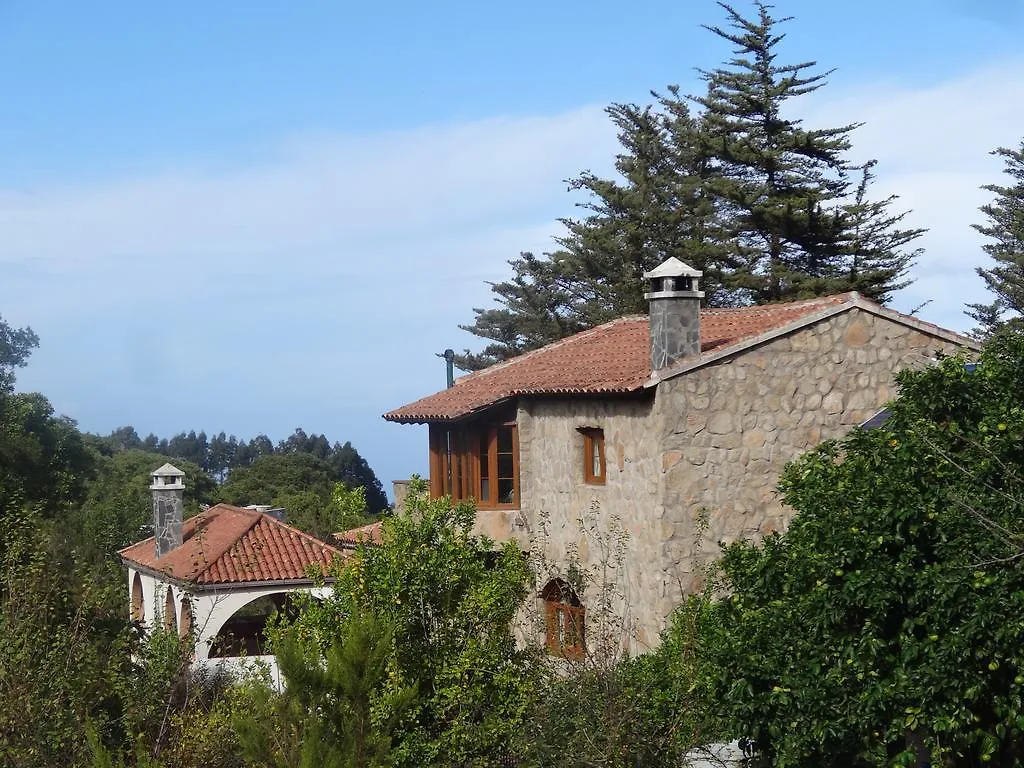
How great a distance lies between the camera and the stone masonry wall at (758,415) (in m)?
17.6

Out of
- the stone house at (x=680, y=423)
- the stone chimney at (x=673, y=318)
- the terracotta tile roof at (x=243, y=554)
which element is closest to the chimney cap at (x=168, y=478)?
the terracotta tile roof at (x=243, y=554)

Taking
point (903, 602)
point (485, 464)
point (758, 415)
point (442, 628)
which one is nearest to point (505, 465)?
point (485, 464)

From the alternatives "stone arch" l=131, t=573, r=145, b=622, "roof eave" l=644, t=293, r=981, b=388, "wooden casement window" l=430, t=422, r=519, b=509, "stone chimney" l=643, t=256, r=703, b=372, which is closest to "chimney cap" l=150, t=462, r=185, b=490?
"stone arch" l=131, t=573, r=145, b=622

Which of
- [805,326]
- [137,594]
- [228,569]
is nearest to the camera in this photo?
[805,326]

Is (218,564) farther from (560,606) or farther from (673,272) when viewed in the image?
(673,272)

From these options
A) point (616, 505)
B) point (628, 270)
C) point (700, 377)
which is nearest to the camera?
point (700, 377)

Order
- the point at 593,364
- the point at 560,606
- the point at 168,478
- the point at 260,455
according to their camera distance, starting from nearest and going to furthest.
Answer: the point at 560,606 → the point at 593,364 → the point at 168,478 → the point at 260,455

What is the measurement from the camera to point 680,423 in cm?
1764

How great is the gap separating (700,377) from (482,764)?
731 cm

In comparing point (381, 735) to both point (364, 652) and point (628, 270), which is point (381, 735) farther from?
point (628, 270)

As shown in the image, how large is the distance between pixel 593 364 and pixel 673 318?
9.83ft

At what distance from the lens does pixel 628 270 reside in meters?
42.6

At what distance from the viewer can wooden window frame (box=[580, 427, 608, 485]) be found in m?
19.5

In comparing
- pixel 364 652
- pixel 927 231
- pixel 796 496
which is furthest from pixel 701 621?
pixel 927 231
